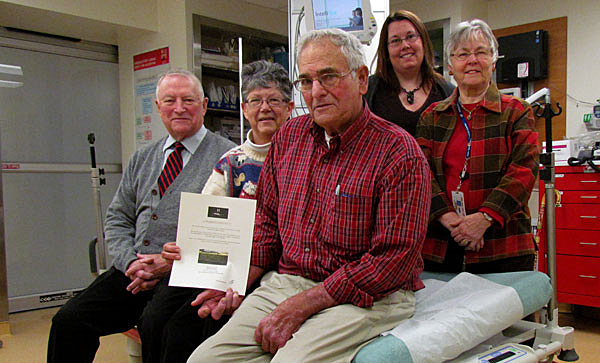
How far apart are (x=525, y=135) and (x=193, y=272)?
1204mm

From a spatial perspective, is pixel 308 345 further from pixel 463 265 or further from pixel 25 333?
pixel 25 333

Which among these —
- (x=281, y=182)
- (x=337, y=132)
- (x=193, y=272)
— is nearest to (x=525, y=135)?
(x=337, y=132)

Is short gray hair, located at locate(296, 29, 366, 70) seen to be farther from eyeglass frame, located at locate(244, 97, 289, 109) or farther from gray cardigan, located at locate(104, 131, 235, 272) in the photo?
gray cardigan, located at locate(104, 131, 235, 272)

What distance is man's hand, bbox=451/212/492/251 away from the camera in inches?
66.6

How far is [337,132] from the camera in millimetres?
1561

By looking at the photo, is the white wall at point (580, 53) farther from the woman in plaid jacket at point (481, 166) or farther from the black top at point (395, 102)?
the woman in plaid jacket at point (481, 166)

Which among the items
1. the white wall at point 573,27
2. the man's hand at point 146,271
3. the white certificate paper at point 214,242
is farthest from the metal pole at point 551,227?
the white wall at point 573,27

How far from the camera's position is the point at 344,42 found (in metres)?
1.48

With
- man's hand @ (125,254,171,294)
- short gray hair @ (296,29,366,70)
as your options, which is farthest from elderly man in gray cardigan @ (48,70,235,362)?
short gray hair @ (296,29,366,70)

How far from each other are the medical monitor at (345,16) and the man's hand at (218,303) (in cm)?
161

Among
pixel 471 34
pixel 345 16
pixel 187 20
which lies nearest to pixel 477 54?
pixel 471 34

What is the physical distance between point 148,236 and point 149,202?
155 mm

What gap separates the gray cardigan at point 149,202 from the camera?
2.04 meters

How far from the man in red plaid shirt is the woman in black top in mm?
541
